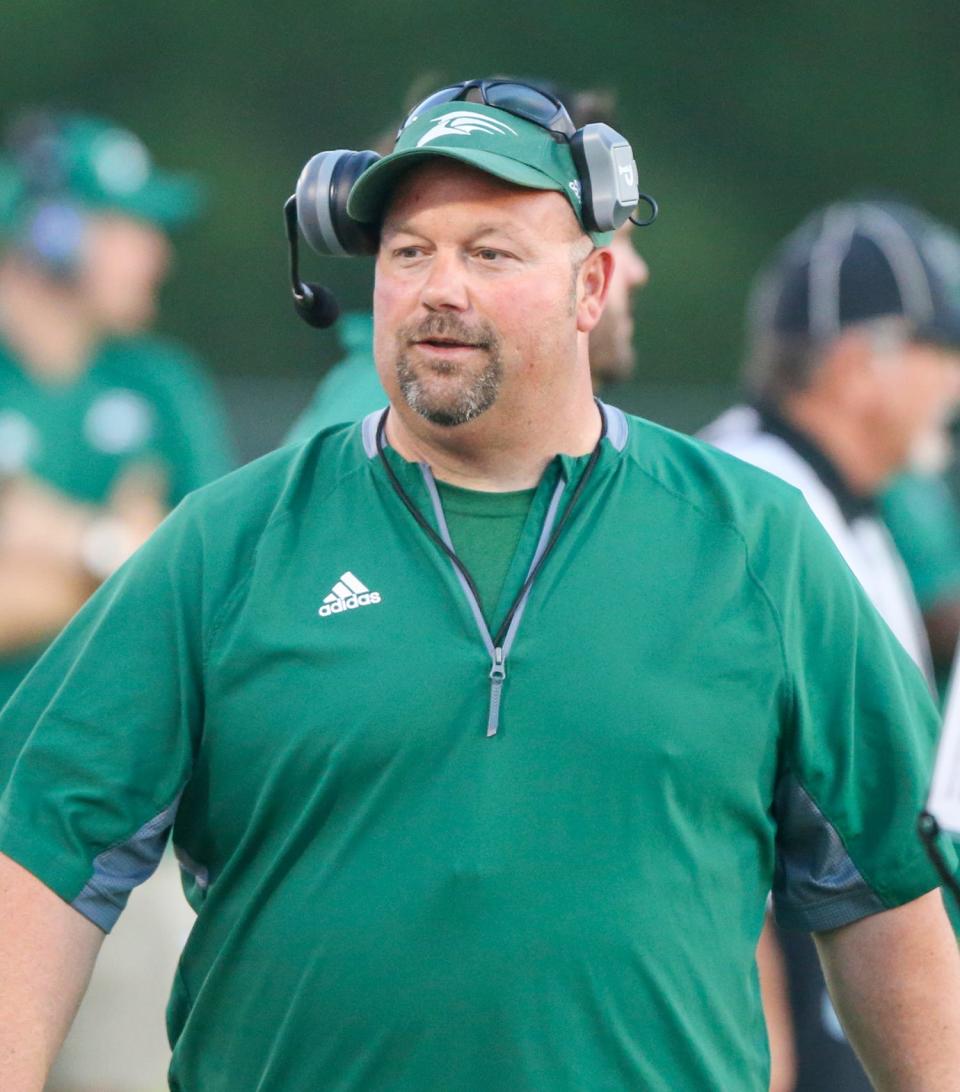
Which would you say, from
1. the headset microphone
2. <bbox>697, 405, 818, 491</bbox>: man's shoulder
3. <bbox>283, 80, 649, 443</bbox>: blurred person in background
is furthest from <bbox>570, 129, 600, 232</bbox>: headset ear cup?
<bbox>697, 405, 818, 491</bbox>: man's shoulder

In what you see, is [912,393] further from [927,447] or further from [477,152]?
[477,152]

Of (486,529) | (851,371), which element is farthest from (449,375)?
(851,371)

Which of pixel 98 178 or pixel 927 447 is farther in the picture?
pixel 98 178

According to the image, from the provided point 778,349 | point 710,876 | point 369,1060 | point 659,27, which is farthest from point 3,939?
point 659,27

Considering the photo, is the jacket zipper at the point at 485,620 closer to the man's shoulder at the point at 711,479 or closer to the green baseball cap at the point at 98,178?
the man's shoulder at the point at 711,479

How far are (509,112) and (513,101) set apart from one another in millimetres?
30

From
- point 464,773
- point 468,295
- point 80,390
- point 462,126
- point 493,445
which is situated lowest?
point 464,773

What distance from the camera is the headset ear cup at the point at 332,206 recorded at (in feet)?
10.2

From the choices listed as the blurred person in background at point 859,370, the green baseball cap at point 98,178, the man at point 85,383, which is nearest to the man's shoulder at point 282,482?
the blurred person in background at point 859,370

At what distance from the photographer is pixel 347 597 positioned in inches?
114

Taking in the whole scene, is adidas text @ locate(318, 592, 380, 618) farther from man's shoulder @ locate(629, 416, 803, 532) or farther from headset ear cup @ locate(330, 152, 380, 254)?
headset ear cup @ locate(330, 152, 380, 254)

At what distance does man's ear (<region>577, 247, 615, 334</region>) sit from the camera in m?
3.11

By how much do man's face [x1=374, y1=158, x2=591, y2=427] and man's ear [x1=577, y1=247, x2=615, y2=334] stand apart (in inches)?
3.3

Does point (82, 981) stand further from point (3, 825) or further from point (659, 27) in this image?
point (659, 27)
